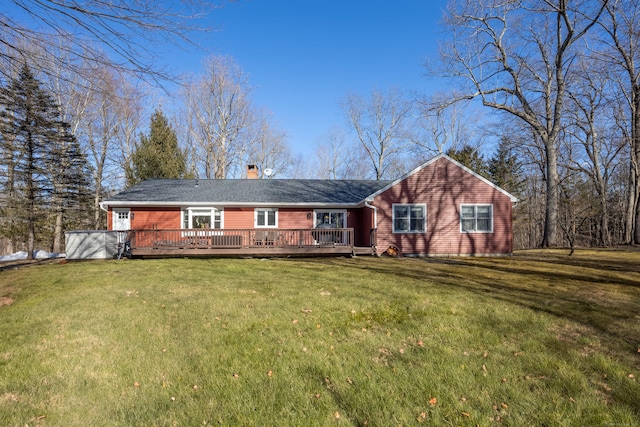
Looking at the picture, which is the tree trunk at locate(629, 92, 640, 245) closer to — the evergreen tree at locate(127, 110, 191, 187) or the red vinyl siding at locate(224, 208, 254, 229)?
the red vinyl siding at locate(224, 208, 254, 229)

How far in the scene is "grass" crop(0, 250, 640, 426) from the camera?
3307 millimetres

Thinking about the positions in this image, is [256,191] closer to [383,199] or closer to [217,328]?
[383,199]

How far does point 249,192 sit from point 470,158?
22599 mm

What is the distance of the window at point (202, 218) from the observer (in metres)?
17.6

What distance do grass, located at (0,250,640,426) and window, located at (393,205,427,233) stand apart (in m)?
8.33

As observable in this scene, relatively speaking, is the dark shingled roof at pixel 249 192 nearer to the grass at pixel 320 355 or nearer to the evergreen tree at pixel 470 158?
the grass at pixel 320 355

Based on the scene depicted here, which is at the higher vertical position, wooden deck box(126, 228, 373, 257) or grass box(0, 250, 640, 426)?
wooden deck box(126, 228, 373, 257)

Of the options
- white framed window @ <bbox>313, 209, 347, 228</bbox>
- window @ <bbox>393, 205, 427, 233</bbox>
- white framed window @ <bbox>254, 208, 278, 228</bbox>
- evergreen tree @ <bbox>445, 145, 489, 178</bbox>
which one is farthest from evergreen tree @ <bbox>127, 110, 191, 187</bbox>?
evergreen tree @ <bbox>445, 145, 489, 178</bbox>

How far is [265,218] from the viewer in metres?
18.2

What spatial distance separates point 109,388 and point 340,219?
15.4 m

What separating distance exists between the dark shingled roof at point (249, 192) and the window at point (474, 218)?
4.87 m

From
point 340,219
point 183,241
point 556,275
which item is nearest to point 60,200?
point 183,241

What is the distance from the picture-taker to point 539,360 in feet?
14.0

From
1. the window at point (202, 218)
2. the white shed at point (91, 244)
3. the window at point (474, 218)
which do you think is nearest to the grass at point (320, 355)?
the white shed at point (91, 244)
